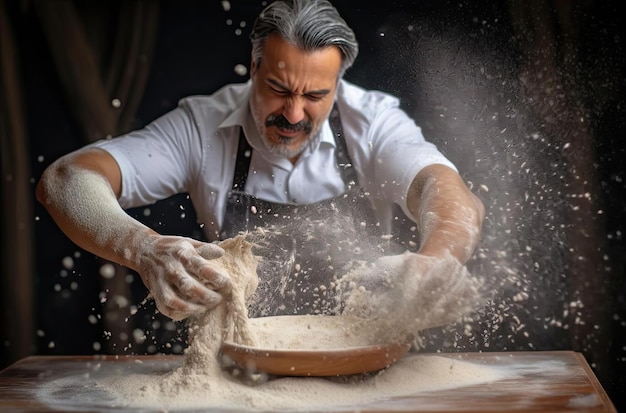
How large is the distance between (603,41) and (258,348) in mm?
1450

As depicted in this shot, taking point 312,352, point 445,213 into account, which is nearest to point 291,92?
point 445,213

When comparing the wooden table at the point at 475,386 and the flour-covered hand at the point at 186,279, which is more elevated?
→ the flour-covered hand at the point at 186,279

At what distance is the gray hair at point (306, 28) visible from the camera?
197cm

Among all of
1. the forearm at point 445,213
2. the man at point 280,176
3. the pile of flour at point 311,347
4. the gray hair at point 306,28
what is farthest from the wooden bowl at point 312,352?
the gray hair at point 306,28

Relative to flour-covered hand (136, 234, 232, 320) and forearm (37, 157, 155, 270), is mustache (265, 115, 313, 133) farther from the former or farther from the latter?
flour-covered hand (136, 234, 232, 320)

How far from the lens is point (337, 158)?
2268 millimetres

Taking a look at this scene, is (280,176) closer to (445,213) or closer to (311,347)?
(445,213)

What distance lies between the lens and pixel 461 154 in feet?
6.89

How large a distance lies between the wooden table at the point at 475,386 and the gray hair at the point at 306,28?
0.84 metres

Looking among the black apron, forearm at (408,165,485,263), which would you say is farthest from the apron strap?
forearm at (408,165,485,263)

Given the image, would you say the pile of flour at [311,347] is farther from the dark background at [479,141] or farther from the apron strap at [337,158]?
the apron strap at [337,158]

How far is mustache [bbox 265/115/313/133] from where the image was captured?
209 centimetres

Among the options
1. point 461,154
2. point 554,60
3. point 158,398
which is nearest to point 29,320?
point 158,398

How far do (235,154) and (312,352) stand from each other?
0.97 m
